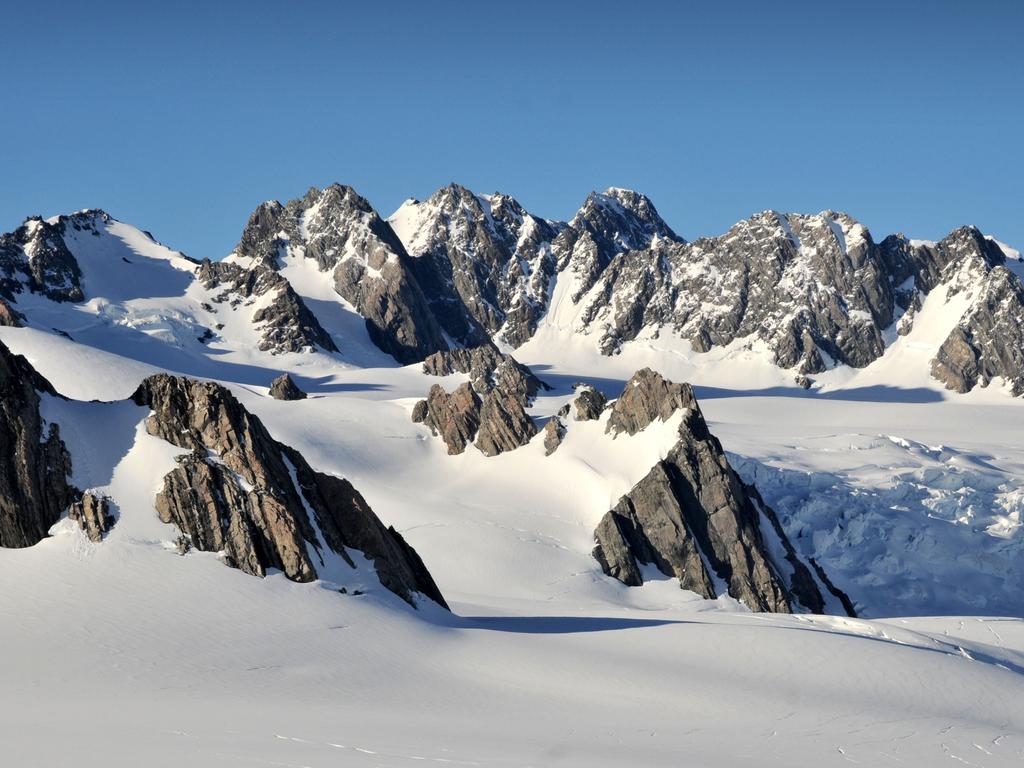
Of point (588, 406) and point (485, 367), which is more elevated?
point (485, 367)

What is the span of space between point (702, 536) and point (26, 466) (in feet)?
178

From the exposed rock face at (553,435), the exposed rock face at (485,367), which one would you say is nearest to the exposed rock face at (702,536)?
the exposed rock face at (553,435)

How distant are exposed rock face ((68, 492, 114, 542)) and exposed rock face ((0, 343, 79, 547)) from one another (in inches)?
31.9

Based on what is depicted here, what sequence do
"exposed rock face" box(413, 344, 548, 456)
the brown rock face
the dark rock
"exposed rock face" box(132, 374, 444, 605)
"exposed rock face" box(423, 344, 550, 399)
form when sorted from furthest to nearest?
1. "exposed rock face" box(423, 344, 550, 399)
2. "exposed rock face" box(413, 344, 548, 456)
3. the dark rock
4. the brown rock face
5. "exposed rock face" box(132, 374, 444, 605)

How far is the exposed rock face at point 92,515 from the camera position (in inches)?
1807

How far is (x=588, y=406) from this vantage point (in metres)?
111

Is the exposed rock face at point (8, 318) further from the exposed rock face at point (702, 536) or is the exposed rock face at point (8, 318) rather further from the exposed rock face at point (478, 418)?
the exposed rock face at point (702, 536)

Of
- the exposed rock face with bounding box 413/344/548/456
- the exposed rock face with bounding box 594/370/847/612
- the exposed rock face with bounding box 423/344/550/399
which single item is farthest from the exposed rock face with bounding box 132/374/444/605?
the exposed rock face with bounding box 423/344/550/399

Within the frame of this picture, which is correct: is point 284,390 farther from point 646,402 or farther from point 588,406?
point 646,402

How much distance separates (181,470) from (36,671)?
1378 centimetres

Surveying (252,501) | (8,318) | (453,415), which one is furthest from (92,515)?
(8,318)

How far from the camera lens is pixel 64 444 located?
163 ft

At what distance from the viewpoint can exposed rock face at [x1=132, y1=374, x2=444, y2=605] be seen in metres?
46.8

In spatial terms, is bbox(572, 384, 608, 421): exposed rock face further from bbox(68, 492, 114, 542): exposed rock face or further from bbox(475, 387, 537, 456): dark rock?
bbox(68, 492, 114, 542): exposed rock face
